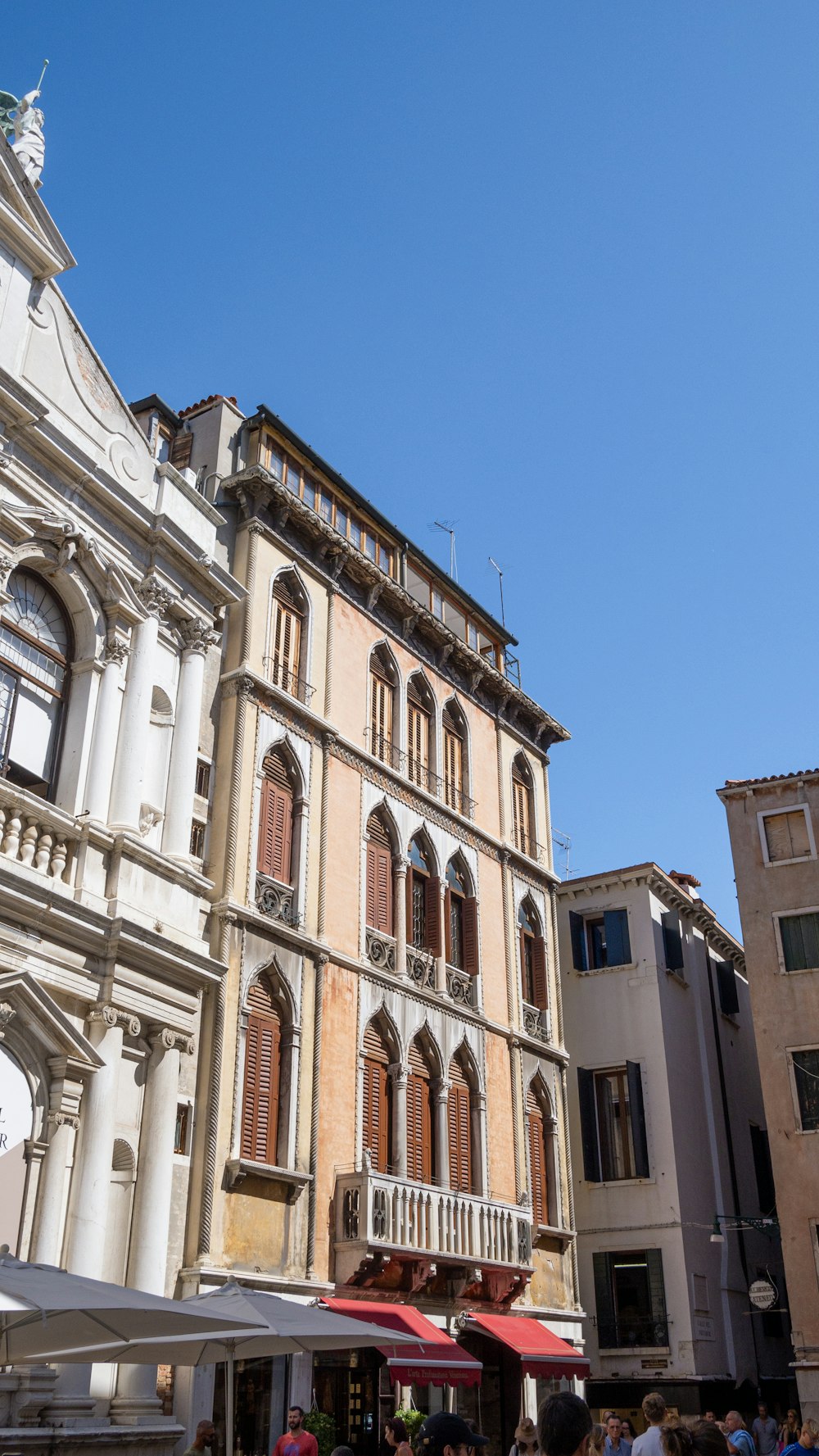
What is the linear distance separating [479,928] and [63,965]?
10413 mm

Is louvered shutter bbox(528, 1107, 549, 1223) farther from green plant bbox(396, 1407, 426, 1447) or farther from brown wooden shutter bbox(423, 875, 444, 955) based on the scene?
green plant bbox(396, 1407, 426, 1447)

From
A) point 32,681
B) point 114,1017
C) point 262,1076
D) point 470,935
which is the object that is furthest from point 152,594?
point 470,935

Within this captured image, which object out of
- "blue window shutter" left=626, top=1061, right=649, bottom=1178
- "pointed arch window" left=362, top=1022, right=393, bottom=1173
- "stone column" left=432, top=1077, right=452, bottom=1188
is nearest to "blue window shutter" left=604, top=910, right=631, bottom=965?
"blue window shutter" left=626, top=1061, right=649, bottom=1178

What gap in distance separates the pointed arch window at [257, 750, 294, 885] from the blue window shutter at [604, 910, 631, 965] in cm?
1179

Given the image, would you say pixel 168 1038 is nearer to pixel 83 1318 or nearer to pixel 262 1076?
pixel 262 1076

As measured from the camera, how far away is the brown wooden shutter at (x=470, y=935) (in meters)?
22.5

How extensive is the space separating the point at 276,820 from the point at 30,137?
966 cm

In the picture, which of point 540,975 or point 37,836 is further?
point 540,975

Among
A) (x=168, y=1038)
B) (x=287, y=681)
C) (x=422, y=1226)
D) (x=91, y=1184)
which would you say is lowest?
(x=91, y=1184)

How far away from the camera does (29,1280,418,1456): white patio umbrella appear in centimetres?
1007

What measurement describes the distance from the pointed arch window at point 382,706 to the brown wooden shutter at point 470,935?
Result: 121 inches

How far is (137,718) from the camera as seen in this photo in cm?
1577

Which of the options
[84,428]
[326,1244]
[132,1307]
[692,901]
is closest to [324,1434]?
[326,1244]

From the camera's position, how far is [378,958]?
2002 cm
